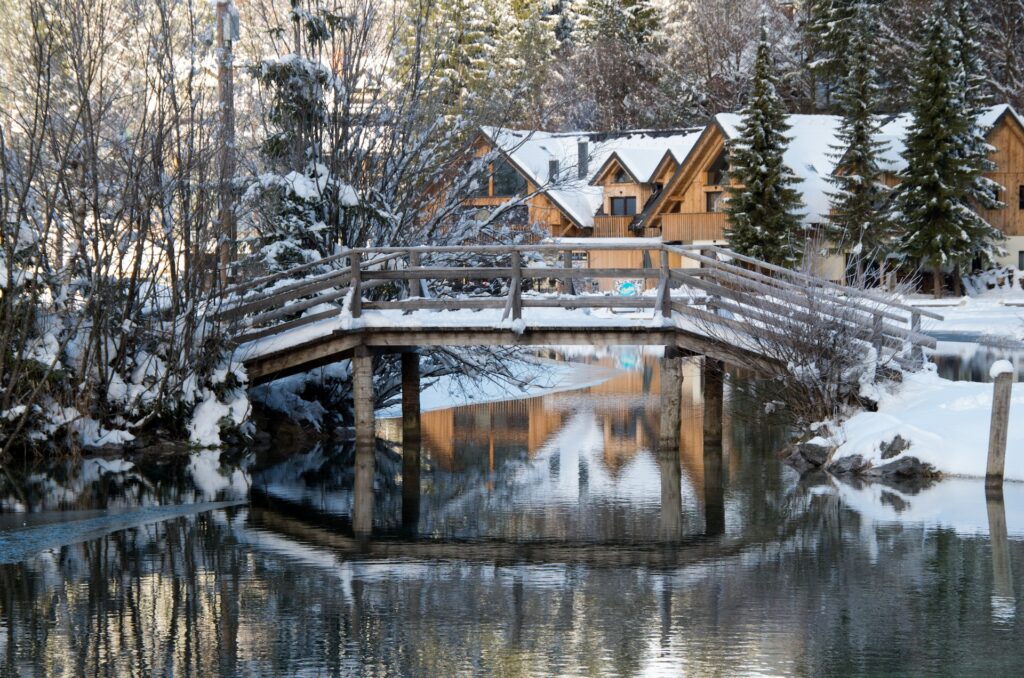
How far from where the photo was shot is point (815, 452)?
19.8 m

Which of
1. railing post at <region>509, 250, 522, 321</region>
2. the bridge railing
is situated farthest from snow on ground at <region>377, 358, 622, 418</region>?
railing post at <region>509, 250, 522, 321</region>

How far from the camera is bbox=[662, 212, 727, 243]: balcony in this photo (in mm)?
65375

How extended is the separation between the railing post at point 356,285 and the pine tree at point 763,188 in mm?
34955

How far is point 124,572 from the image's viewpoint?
13.5 metres

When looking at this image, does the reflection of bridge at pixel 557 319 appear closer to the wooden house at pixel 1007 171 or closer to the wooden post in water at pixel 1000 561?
the wooden post in water at pixel 1000 561

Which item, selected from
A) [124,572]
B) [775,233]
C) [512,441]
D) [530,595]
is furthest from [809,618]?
[775,233]

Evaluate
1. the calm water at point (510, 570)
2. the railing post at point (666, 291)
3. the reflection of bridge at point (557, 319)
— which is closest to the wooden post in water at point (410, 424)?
the reflection of bridge at point (557, 319)

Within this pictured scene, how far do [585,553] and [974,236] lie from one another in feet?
149

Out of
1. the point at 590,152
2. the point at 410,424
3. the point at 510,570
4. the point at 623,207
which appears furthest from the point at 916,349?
the point at 623,207

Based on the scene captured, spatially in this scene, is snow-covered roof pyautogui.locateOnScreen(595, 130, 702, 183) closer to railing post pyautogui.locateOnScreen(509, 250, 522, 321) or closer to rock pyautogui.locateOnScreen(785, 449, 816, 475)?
railing post pyautogui.locateOnScreen(509, 250, 522, 321)

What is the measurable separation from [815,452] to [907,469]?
1600mm

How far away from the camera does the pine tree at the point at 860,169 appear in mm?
56969

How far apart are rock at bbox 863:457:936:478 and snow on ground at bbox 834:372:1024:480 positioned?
71 millimetres

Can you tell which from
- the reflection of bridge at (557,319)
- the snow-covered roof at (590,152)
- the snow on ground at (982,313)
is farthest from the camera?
the snow-covered roof at (590,152)
